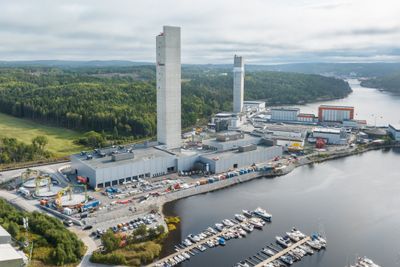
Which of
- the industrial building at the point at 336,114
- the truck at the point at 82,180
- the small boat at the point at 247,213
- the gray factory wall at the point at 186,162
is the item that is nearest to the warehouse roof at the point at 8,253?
the truck at the point at 82,180

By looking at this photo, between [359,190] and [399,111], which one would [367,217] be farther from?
[399,111]

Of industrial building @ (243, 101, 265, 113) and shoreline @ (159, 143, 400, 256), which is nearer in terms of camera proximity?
shoreline @ (159, 143, 400, 256)

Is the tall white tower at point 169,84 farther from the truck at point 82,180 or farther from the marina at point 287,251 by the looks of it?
the marina at point 287,251

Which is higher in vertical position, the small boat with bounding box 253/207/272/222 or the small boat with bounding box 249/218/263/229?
the small boat with bounding box 253/207/272/222

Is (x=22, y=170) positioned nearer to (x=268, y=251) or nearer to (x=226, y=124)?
(x=268, y=251)

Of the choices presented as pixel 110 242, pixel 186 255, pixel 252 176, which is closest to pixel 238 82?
pixel 252 176

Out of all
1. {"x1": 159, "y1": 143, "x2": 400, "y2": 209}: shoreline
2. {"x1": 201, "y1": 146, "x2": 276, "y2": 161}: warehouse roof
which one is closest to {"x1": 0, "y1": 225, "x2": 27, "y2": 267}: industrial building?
{"x1": 159, "y1": 143, "x2": 400, "y2": 209}: shoreline

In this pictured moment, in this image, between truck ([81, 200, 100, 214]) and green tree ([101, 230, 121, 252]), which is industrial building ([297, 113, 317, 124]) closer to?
truck ([81, 200, 100, 214])
